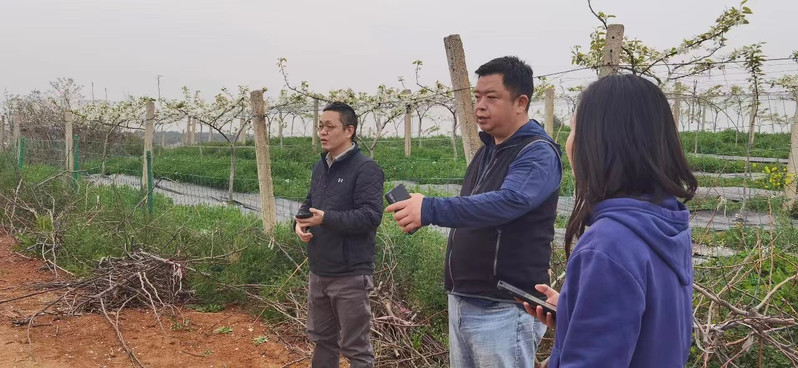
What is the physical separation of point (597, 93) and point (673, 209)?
28 cm

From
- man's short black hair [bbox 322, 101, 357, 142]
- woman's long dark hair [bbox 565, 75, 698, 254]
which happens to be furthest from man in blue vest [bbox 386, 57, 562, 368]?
man's short black hair [bbox 322, 101, 357, 142]

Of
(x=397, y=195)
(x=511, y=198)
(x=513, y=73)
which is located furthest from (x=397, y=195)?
(x=513, y=73)

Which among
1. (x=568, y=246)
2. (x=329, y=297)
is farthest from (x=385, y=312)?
(x=568, y=246)

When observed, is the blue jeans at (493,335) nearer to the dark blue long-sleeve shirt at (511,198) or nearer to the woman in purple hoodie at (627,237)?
the dark blue long-sleeve shirt at (511,198)

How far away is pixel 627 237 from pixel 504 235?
1013 mm

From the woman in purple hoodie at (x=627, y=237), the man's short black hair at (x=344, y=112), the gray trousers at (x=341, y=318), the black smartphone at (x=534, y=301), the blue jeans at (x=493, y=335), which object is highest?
the man's short black hair at (x=344, y=112)

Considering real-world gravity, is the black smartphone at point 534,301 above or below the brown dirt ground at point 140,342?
above

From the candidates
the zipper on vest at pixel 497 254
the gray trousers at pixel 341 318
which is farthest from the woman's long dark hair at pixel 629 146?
the gray trousers at pixel 341 318

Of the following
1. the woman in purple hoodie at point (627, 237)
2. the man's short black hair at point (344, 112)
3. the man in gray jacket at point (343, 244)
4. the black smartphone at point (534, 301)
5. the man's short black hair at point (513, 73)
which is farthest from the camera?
the man's short black hair at point (344, 112)

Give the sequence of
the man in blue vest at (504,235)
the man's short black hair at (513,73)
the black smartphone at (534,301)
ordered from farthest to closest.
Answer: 1. the man's short black hair at (513,73)
2. the man in blue vest at (504,235)
3. the black smartphone at (534,301)

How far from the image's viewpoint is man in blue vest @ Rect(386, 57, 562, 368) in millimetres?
2105

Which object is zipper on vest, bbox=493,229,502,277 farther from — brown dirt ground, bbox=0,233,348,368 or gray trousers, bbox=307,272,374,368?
brown dirt ground, bbox=0,233,348,368

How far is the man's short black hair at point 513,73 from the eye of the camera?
2.31 metres

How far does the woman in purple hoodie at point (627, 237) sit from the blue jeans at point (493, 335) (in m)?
0.83
